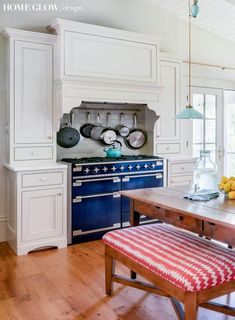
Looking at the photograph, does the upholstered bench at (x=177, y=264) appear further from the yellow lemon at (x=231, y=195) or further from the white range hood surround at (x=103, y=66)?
the white range hood surround at (x=103, y=66)

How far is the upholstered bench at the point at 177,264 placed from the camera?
1.92 meters

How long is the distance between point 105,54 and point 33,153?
140cm

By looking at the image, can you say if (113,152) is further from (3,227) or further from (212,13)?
(212,13)

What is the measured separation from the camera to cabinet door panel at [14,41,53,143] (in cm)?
373

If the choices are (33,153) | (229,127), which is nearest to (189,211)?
(33,153)

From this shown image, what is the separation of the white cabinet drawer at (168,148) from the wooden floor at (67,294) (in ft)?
6.04

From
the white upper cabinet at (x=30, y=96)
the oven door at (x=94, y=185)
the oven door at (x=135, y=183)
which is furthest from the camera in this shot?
the oven door at (x=135, y=183)

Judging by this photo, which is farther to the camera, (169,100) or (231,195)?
(169,100)

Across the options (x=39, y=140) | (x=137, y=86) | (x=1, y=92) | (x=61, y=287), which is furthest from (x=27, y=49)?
(x=61, y=287)

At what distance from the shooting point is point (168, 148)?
484 cm

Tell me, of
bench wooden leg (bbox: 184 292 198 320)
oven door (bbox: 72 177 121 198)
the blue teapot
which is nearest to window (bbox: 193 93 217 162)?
the blue teapot

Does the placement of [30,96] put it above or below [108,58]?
below

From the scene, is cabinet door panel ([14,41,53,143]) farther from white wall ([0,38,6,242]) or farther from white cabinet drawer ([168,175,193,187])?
white cabinet drawer ([168,175,193,187])

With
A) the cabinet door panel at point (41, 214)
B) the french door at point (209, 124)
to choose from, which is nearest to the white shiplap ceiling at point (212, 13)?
the french door at point (209, 124)
